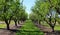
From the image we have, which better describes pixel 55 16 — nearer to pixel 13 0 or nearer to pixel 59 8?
pixel 13 0

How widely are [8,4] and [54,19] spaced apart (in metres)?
11.0

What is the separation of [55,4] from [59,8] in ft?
3.97

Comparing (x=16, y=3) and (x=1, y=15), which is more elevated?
(x=16, y=3)

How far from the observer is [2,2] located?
3897cm

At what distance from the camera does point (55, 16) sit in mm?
36875

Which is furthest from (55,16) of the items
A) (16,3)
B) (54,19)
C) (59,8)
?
(59,8)

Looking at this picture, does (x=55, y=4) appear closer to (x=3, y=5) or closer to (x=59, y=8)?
(x=59, y=8)

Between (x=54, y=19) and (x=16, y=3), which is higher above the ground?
(x=16, y=3)

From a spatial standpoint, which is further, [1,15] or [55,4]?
[1,15]

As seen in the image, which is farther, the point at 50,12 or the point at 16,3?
the point at 16,3

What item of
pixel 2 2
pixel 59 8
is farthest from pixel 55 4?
pixel 2 2

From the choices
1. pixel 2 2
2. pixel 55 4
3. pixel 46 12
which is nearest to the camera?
pixel 55 4

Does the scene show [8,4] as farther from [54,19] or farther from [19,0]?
[54,19]

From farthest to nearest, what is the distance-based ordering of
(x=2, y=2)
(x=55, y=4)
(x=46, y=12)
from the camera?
(x=2, y=2) → (x=46, y=12) → (x=55, y=4)
